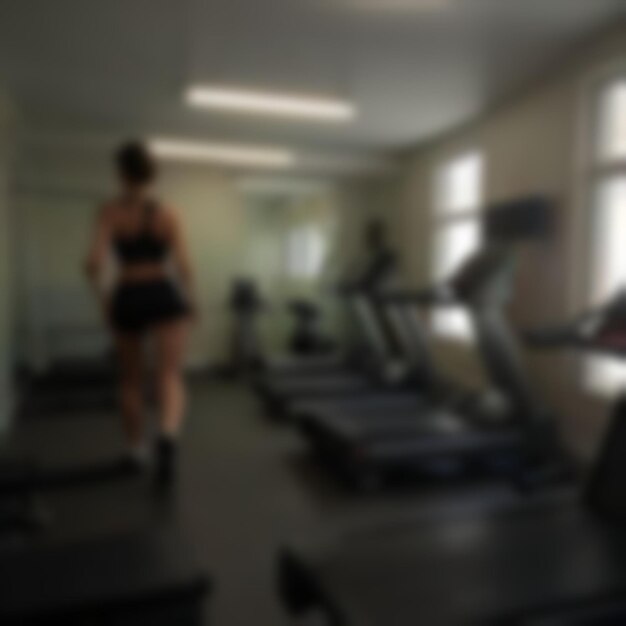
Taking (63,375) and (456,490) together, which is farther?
(63,375)

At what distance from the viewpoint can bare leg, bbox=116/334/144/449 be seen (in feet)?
10.5

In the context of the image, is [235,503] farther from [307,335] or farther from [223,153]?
[307,335]

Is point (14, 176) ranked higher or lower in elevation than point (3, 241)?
higher

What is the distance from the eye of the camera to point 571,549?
1.97m

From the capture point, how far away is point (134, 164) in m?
3.09

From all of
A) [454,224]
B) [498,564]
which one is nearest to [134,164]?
[498,564]

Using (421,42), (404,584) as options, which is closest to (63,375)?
(421,42)

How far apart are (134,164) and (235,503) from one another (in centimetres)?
185

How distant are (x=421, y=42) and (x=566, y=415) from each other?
2.57 meters

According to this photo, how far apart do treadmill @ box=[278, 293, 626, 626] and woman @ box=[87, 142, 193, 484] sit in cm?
149

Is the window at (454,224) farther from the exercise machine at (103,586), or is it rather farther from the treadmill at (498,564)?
the exercise machine at (103,586)

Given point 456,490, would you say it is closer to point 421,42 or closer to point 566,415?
point 566,415

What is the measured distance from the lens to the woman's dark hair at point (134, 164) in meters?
3.08

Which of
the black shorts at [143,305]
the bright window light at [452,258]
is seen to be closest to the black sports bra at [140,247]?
the black shorts at [143,305]
